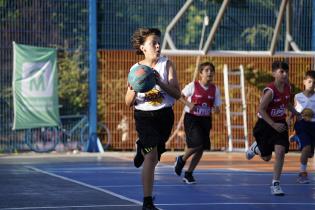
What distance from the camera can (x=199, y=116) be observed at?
44.8 feet

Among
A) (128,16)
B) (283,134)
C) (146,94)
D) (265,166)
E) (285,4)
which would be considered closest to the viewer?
(146,94)

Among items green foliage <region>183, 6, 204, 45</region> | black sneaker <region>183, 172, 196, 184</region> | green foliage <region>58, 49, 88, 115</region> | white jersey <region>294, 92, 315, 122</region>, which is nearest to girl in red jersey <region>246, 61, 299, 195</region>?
black sneaker <region>183, 172, 196, 184</region>

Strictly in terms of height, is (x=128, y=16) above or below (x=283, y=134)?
above

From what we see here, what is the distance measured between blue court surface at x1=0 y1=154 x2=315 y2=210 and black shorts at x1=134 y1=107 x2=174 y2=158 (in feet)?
2.64

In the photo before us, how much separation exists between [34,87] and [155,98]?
12.9 metres

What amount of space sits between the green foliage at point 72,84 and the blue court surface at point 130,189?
5.13 m

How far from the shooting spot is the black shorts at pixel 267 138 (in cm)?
1162

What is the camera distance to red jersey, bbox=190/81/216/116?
13680 millimetres

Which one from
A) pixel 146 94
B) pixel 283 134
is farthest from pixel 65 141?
pixel 146 94

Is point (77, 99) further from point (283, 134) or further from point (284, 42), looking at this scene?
point (283, 134)

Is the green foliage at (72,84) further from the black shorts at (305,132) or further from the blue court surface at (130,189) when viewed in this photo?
the black shorts at (305,132)

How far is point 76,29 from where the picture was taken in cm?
2248

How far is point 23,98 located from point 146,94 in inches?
503

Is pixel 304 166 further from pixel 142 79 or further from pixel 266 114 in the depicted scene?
pixel 142 79
